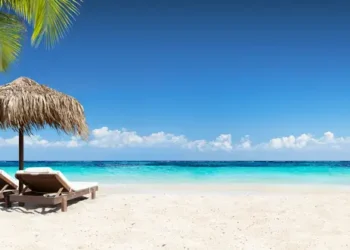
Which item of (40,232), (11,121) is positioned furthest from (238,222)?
(11,121)

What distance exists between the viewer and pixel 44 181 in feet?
19.3

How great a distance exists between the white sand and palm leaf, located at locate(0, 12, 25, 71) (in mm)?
2630

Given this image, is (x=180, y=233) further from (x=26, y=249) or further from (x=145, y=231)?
(x=26, y=249)

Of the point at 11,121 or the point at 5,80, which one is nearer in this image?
the point at 11,121

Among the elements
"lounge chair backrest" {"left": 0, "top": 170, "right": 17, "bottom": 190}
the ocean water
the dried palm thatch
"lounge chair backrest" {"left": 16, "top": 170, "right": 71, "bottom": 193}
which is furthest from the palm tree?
the ocean water

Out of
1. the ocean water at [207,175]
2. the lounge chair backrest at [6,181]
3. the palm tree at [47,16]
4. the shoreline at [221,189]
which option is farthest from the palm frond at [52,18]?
the ocean water at [207,175]

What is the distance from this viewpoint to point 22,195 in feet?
19.7

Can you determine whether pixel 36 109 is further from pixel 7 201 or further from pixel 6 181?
pixel 7 201

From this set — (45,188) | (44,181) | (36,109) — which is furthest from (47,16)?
(45,188)

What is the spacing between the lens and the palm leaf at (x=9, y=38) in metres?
6.17

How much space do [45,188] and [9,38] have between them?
2489mm

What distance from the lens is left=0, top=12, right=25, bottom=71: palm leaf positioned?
617 centimetres

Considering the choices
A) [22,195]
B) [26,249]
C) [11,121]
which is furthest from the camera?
[11,121]

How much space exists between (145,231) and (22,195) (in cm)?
228
